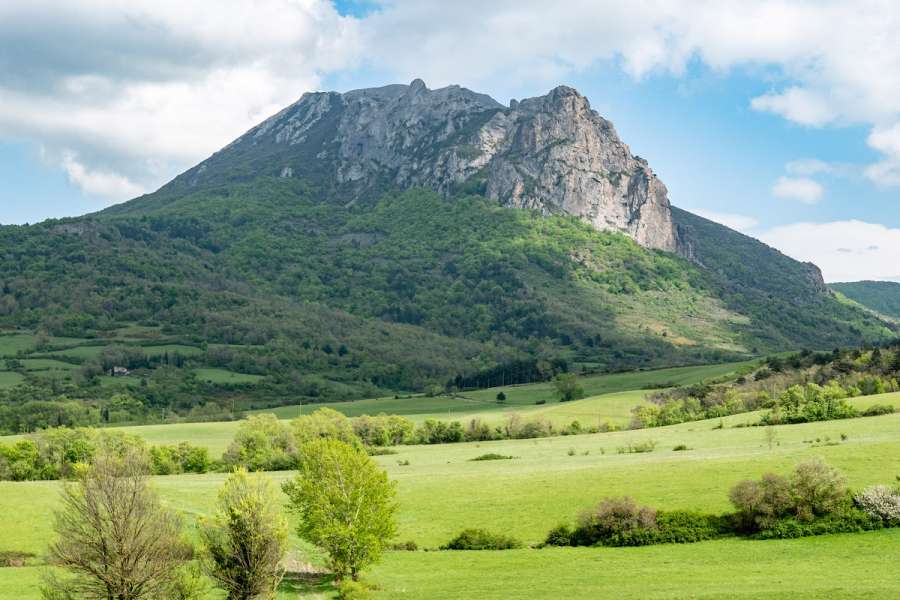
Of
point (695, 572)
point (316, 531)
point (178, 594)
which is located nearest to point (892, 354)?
point (695, 572)

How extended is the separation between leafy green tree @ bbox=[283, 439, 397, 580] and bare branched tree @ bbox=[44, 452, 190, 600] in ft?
34.8

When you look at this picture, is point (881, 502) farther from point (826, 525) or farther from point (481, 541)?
point (481, 541)

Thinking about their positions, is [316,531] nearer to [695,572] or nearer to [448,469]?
[695,572]

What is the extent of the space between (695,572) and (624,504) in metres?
10.8

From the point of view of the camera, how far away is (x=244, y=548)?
41750mm

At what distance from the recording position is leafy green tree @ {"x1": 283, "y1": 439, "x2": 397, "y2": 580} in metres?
47.8

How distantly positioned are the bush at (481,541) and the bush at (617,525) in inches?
173

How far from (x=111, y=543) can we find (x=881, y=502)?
44.4 meters

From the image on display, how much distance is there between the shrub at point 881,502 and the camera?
52406 millimetres

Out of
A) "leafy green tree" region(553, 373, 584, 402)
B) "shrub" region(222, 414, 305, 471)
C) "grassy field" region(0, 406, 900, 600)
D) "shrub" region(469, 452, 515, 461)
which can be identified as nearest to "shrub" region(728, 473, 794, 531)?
"grassy field" region(0, 406, 900, 600)

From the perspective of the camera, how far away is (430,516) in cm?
6400

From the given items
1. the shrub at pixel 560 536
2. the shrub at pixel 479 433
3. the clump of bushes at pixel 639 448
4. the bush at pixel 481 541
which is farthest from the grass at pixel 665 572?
the shrub at pixel 479 433

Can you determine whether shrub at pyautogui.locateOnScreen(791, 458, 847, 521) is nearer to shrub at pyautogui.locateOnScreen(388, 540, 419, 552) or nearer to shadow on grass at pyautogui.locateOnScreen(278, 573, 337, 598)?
shrub at pyautogui.locateOnScreen(388, 540, 419, 552)

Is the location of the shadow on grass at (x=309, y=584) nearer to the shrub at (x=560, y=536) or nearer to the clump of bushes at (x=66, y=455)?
the shrub at (x=560, y=536)
